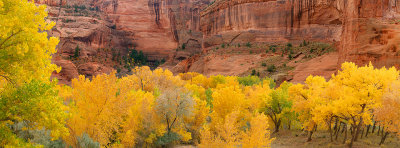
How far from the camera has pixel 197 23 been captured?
341 feet

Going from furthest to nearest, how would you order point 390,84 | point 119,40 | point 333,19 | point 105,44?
1. point 119,40
2. point 105,44
3. point 333,19
4. point 390,84

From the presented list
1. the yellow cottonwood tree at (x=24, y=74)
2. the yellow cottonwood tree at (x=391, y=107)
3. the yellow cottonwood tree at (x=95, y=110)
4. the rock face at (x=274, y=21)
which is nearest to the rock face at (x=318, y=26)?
the rock face at (x=274, y=21)

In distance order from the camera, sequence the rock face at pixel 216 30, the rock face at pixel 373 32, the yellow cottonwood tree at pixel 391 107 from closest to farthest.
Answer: the yellow cottonwood tree at pixel 391 107
the rock face at pixel 373 32
the rock face at pixel 216 30

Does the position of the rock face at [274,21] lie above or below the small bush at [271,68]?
above

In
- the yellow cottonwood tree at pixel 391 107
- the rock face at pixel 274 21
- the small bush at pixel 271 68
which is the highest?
the rock face at pixel 274 21

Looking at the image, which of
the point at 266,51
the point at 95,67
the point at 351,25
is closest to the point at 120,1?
the point at 95,67

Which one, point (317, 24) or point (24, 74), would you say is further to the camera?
point (317, 24)

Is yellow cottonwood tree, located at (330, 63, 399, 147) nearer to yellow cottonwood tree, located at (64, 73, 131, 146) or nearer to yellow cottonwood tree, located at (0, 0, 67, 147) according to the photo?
yellow cottonwood tree, located at (64, 73, 131, 146)

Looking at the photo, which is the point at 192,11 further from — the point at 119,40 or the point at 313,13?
the point at 313,13

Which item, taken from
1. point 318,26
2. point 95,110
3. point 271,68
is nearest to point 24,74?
point 95,110

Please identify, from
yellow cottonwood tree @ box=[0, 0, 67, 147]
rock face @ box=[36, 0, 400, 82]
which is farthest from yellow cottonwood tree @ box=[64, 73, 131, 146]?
rock face @ box=[36, 0, 400, 82]

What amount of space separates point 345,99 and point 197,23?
88.0m

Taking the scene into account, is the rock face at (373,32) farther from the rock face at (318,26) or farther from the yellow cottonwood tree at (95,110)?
the yellow cottonwood tree at (95,110)

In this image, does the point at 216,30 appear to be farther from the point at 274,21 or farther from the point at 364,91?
the point at 364,91
